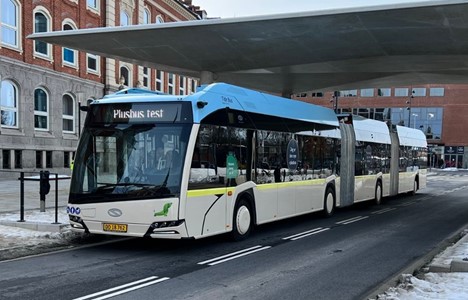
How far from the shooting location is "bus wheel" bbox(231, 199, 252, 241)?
10.1 m

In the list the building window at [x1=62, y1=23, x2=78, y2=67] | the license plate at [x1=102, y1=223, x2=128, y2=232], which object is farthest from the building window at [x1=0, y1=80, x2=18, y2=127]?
the license plate at [x1=102, y1=223, x2=128, y2=232]

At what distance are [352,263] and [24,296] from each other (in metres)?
5.38

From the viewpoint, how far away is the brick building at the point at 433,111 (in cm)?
8044

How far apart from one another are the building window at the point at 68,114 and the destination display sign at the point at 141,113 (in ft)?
74.5

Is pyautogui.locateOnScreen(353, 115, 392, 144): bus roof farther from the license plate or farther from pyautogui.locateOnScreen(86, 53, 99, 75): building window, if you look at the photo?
pyautogui.locateOnScreen(86, 53, 99, 75): building window

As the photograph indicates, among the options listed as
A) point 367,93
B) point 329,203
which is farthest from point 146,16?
point 367,93

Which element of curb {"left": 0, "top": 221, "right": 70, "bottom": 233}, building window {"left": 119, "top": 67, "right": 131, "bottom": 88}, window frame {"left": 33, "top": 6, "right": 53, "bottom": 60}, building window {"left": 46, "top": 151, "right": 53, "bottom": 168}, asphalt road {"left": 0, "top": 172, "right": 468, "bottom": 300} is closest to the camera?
asphalt road {"left": 0, "top": 172, "right": 468, "bottom": 300}

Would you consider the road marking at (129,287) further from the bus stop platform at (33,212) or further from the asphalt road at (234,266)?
the bus stop platform at (33,212)

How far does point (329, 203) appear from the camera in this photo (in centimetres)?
1506

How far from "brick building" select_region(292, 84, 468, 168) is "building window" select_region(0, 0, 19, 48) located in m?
58.9

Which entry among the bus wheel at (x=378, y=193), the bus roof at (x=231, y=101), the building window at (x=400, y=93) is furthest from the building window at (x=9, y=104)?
the building window at (x=400, y=93)

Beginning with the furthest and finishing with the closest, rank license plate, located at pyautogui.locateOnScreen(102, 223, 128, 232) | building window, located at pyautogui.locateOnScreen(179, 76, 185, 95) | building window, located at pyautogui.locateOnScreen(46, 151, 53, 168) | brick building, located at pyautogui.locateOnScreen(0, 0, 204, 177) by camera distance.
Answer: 1. building window, located at pyautogui.locateOnScreen(179, 76, 185, 95)
2. building window, located at pyautogui.locateOnScreen(46, 151, 53, 168)
3. brick building, located at pyautogui.locateOnScreen(0, 0, 204, 177)
4. license plate, located at pyautogui.locateOnScreen(102, 223, 128, 232)

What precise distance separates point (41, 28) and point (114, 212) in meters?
23.4

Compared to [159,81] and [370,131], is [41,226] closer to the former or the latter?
[370,131]
